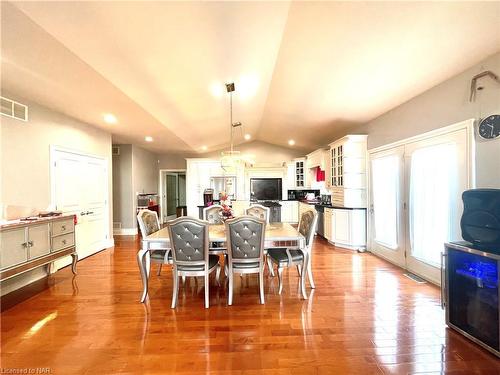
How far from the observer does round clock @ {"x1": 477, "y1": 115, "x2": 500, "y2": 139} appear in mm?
2314

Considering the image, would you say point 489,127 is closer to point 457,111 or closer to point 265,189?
point 457,111

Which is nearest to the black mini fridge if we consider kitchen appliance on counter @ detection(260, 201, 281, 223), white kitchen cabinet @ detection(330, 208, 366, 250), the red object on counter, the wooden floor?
the wooden floor

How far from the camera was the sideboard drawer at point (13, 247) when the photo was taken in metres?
2.45

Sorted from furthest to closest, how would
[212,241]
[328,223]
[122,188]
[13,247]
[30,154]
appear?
[122,188] → [328,223] → [30,154] → [212,241] → [13,247]

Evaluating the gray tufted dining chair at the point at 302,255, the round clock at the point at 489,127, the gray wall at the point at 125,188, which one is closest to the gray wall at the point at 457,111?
the round clock at the point at 489,127

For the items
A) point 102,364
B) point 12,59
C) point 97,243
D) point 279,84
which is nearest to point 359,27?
point 279,84

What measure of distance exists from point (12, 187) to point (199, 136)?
13.8ft

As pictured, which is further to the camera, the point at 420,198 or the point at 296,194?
the point at 296,194

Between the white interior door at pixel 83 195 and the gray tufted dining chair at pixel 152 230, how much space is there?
5.04ft

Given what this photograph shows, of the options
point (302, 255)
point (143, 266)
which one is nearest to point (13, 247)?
point (143, 266)

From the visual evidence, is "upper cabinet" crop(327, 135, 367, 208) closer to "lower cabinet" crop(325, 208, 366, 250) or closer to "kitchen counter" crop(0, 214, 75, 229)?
"lower cabinet" crop(325, 208, 366, 250)

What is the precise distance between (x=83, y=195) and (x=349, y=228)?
5.17 m

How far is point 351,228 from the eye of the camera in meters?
4.95

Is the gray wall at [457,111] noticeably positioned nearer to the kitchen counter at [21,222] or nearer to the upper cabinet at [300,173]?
the upper cabinet at [300,173]
